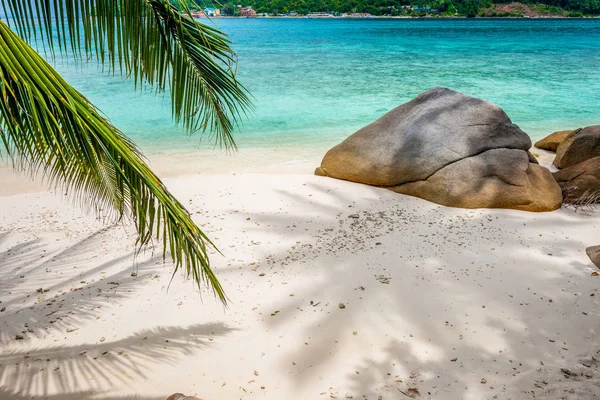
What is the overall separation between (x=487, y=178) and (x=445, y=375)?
321cm

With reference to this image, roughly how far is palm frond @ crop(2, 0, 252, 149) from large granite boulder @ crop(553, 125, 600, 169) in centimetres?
566

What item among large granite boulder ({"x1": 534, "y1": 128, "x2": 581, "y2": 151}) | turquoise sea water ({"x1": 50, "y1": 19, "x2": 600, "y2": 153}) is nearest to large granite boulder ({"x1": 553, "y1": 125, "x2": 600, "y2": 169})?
large granite boulder ({"x1": 534, "y1": 128, "x2": 581, "y2": 151})

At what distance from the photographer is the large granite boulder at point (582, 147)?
262 inches

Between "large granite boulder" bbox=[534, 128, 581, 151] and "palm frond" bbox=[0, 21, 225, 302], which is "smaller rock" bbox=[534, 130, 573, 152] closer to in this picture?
"large granite boulder" bbox=[534, 128, 581, 151]

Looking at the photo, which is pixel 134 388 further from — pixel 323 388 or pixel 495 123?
pixel 495 123

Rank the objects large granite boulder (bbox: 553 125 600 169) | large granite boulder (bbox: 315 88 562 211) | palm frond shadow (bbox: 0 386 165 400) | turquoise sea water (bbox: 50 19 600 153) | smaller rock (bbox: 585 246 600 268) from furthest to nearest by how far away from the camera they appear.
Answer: turquoise sea water (bbox: 50 19 600 153) < large granite boulder (bbox: 553 125 600 169) < large granite boulder (bbox: 315 88 562 211) < smaller rock (bbox: 585 246 600 268) < palm frond shadow (bbox: 0 386 165 400)

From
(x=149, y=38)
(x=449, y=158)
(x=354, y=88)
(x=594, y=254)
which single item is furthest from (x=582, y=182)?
(x=354, y=88)

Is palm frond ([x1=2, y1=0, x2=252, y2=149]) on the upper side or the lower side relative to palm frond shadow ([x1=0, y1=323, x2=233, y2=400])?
upper

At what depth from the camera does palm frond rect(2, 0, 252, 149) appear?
7.15 feet

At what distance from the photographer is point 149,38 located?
2.62 metres

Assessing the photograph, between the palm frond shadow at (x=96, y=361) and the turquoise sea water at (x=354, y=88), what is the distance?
678cm

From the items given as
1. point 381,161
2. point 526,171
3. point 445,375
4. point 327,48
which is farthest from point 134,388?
point 327,48

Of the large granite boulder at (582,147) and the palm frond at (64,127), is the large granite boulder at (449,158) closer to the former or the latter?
the large granite boulder at (582,147)

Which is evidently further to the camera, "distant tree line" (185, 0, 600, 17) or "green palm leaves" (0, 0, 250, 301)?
"distant tree line" (185, 0, 600, 17)
